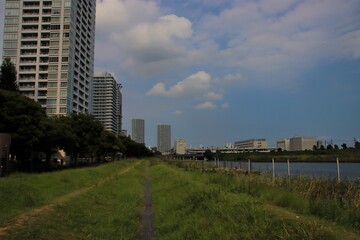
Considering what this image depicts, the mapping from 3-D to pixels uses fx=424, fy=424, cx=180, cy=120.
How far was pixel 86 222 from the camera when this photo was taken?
18.7m

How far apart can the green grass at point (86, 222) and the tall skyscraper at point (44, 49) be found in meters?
115

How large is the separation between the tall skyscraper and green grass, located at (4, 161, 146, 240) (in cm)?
11466

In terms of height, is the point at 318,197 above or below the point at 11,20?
below

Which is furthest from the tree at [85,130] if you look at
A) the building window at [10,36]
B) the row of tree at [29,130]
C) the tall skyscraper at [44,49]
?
the building window at [10,36]

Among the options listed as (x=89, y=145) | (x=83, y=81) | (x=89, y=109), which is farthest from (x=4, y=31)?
(x=89, y=145)

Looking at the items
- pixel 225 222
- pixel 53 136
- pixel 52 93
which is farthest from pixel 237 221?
pixel 52 93

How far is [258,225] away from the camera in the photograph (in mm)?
10891

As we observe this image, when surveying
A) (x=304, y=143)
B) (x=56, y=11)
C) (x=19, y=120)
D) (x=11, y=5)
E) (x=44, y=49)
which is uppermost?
(x=11, y=5)

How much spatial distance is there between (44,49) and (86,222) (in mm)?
131312

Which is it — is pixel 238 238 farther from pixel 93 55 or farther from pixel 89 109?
pixel 93 55

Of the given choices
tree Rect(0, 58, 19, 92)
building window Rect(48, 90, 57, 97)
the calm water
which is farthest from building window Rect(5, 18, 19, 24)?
the calm water

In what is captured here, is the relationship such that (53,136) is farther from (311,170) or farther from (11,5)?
(11,5)

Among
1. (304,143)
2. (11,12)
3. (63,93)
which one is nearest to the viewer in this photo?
(63,93)

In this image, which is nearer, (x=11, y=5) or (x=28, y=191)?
(x=28, y=191)
